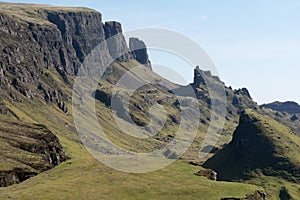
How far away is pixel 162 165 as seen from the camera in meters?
126

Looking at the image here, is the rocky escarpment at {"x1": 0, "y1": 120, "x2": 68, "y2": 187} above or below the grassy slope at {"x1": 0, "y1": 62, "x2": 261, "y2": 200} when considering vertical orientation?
below

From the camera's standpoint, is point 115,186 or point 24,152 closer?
point 115,186

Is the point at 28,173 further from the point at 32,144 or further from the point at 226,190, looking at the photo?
the point at 226,190

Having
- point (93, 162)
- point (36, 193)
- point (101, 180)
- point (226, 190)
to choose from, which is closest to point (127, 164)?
point (93, 162)

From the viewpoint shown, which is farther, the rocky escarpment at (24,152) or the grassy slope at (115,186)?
the rocky escarpment at (24,152)

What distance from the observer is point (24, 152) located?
14500 centimetres

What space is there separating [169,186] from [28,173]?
145 ft

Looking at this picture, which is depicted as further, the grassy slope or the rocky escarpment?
the rocky escarpment

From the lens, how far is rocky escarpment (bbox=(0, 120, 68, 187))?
117 metres

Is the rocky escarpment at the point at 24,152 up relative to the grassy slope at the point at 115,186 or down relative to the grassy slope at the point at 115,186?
down

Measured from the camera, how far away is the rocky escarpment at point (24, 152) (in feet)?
385

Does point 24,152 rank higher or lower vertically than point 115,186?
lower

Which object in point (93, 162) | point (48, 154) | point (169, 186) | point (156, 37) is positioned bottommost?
point (48, 154)

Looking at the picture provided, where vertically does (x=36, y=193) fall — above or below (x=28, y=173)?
above
